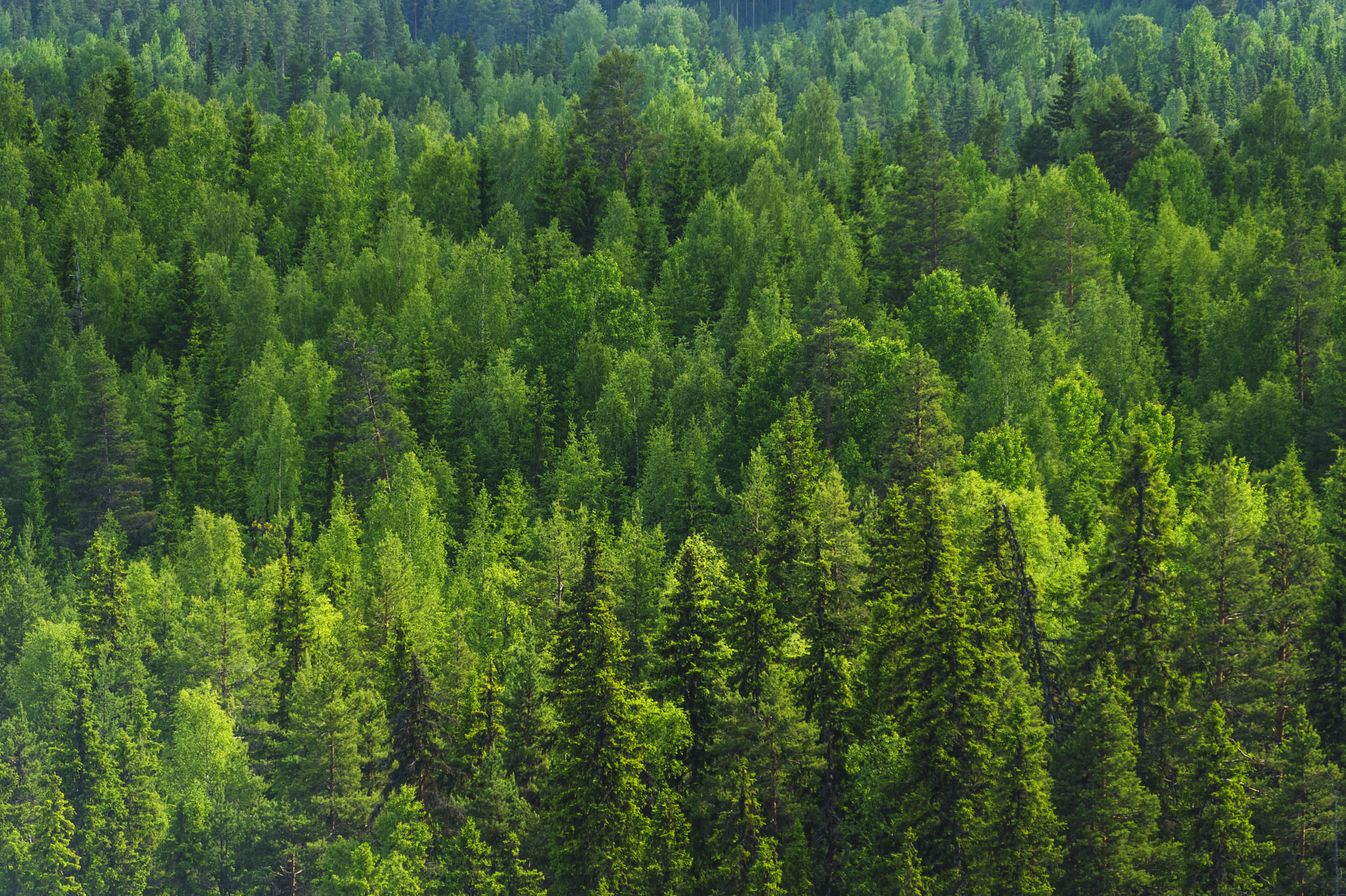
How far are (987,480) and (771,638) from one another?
1056 inches

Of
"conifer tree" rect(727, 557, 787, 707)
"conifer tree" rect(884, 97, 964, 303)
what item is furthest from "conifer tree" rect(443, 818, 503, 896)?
"conifer tree" rect(884, 97, 964, 303)

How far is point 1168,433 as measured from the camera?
93.4m

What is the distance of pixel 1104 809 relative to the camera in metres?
53.2

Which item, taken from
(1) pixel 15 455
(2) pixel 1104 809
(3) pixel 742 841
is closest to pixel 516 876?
(3) pixel 742 841

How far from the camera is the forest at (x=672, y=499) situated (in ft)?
189

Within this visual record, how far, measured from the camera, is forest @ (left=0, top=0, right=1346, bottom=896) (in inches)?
2267

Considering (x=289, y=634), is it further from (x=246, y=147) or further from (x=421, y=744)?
(x=246, y=147)

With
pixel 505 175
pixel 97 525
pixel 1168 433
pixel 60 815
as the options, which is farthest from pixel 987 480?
pixel 505 175

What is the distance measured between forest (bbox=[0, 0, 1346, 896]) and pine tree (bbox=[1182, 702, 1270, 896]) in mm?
234

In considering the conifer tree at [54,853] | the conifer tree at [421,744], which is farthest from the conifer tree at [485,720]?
the conifer tree at [54,853]

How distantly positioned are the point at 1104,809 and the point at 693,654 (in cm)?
1708

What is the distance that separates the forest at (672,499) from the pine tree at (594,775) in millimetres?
195

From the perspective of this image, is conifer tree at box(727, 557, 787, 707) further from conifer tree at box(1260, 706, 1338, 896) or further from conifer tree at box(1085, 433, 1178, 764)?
conifer tree at box(1260, 706, 1338, 896)

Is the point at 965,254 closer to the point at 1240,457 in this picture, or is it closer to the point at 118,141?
the point at 1240,457
